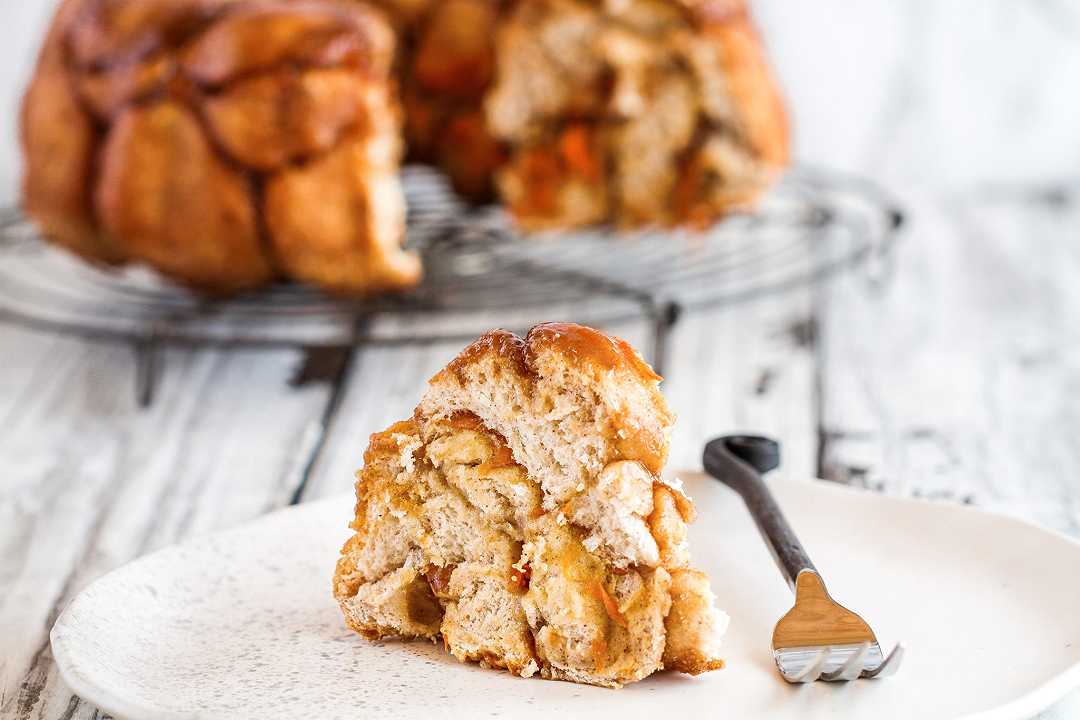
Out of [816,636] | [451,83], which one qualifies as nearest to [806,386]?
[451,83]

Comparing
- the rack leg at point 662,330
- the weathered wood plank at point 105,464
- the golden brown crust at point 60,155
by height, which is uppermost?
the golden brown crust at point 60,155

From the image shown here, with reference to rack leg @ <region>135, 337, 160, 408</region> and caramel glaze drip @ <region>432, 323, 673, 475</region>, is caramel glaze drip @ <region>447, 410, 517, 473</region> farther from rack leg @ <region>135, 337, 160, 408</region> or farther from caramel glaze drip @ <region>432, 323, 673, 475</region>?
rack leg @ <region>135, 337, 160, 408</region>

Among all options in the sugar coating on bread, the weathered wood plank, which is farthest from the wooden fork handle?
the weathered wood plank

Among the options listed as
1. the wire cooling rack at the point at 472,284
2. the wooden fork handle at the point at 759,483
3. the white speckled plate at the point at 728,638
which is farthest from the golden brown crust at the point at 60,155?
the wooden fork handle at the point at 759,483

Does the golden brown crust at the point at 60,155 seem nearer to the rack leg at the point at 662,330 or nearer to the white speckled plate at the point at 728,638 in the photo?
the rack leg at the point at 662,330

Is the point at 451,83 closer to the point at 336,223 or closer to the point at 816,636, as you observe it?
the point at 336,223
